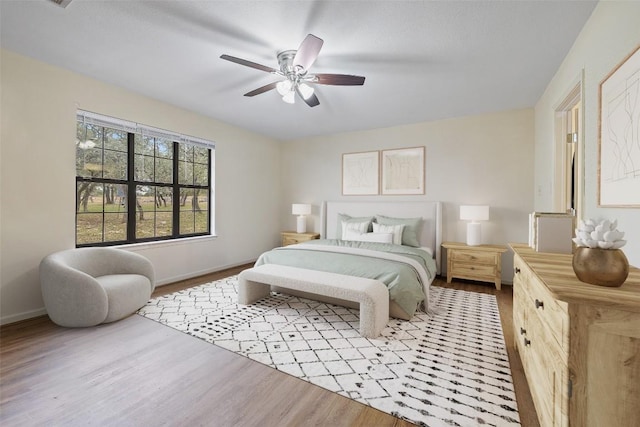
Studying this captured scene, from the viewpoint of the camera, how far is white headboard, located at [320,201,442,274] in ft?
14.1

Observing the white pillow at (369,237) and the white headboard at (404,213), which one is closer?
the white pillow at (369,237)

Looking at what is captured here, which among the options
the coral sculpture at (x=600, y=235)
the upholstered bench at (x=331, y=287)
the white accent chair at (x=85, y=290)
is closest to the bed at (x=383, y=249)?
the upholstered bench at (x=331, y=287)

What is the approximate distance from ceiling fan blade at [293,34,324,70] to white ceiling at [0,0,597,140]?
0.75ft

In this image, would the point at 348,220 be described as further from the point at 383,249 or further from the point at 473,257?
the point at 473,257

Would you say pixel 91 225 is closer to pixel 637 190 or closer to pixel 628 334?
pixel 628 334

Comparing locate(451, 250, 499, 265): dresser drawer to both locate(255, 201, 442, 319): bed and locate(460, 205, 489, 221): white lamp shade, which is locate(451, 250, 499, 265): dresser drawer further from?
locate(460, 205, 489, 221): white lamp shade

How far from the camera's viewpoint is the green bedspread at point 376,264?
2.63 meters

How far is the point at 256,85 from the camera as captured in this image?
10.5 feet

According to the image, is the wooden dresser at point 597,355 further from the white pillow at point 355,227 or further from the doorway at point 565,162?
the white pillow at point 355,227

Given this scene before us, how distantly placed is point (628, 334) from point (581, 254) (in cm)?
32

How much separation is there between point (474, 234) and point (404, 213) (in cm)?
107

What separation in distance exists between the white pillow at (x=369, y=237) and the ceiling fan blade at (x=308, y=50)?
255cm

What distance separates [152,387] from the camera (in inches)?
67.1

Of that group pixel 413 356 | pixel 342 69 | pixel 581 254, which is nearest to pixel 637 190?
pixel 581 254
